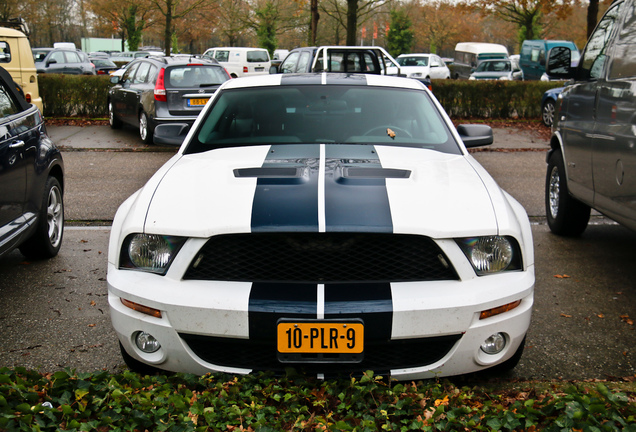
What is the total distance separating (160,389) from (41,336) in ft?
4.60

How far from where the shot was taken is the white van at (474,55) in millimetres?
39156

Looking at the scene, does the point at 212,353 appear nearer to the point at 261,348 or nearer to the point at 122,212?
the point at 261,348

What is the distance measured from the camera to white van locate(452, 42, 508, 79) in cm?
3916

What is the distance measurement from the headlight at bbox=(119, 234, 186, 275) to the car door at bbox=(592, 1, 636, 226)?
2.98 meters

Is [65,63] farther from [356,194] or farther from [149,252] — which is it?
[356,194]

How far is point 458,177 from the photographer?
11.6ft

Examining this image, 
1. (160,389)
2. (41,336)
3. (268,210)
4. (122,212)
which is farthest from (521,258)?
(41,336)

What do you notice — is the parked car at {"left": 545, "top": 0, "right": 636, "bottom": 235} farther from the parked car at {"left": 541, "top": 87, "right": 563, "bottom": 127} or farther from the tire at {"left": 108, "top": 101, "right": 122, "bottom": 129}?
the tire at {"left": 108, "top": 101, "right": 122, "bottom": 129}

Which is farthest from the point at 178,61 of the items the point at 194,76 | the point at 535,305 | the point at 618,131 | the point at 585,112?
the point at 535,305

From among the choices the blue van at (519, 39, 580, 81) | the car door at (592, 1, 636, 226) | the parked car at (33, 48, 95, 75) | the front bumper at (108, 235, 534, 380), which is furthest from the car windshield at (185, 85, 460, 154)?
the blue van at (519, 39, 580, 81)

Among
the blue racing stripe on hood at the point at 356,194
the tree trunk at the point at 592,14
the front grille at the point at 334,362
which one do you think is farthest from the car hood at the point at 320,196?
the tree trunk at the point at 592,14

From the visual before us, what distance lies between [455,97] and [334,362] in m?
14.5

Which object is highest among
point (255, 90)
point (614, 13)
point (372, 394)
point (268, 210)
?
point (614, 13)

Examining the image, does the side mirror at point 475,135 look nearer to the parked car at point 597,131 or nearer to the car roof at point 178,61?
the parked car at point 597,131
